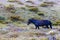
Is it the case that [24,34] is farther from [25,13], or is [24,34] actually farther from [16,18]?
[25,13]

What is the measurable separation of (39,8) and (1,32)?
38.4 feet

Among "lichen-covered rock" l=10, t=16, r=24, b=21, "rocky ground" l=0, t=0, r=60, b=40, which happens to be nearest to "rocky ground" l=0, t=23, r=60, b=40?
"rocky ground" l=0, t=0, r=60, b=40

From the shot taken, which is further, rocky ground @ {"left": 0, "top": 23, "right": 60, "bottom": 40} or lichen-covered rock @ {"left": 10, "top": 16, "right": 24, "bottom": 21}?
lichen-covered rock @ {"left": 10, "top": 16, "right": 24, "bottom": 21}

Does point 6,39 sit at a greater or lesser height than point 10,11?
greater

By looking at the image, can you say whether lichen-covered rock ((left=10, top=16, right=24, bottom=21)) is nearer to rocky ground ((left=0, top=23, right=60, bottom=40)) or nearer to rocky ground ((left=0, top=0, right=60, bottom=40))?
rocky ground ((left=0, top=0, right=60, bottom=40))

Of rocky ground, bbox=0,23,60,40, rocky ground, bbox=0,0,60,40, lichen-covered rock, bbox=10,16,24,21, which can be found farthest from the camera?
lichen-covered rock, bbox=10,16,24,21

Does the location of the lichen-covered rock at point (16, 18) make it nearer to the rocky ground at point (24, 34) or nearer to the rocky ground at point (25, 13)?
the rocky ground at point (25, 13)

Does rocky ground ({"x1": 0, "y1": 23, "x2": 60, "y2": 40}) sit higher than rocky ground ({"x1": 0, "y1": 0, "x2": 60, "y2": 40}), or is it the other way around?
rocky ground ({"x1": 0, "y1": 23, "x2": 60, "y2": 40})

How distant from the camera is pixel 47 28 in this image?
19938 mm

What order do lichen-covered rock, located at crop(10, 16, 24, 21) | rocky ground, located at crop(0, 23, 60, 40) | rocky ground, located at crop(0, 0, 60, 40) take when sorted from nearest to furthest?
rocky ground, located at crop(0, 23, 60, 40) < rocky ground, located at crop(0, 0, 60, 40) < lichen-covered rock, located at crop(10, 16, 24, 21)

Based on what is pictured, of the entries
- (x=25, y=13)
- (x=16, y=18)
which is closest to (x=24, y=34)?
(x=16, y=18)

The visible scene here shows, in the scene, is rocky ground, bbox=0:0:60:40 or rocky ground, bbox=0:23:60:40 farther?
rocky ground, bbox=0:0:60:40

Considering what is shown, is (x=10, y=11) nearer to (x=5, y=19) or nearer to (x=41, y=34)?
(x=5, y=19)

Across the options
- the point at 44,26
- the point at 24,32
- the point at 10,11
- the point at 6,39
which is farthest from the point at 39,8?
the point at 6,39
